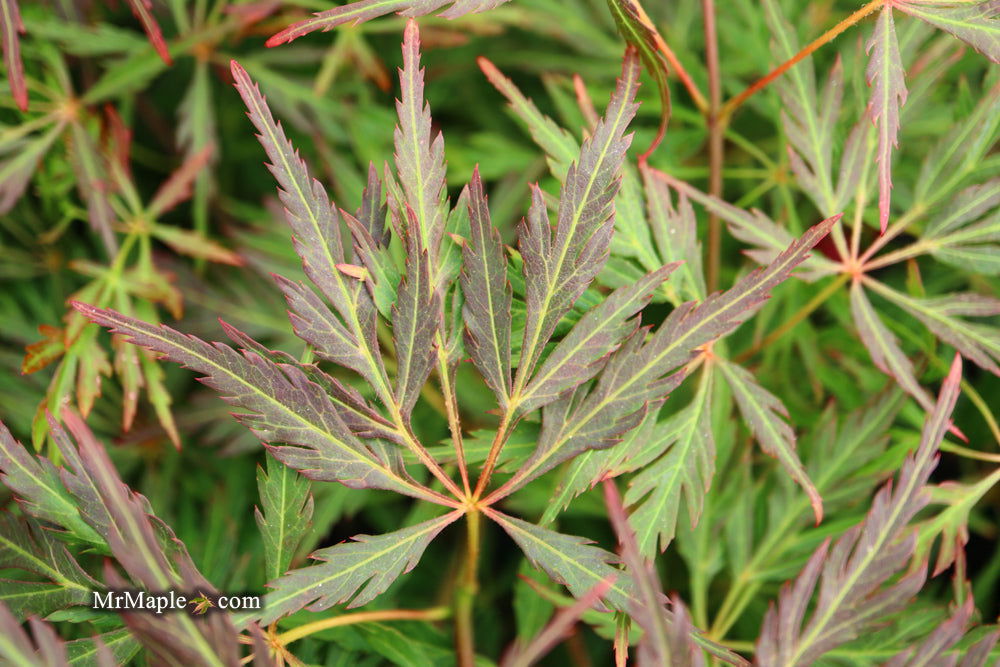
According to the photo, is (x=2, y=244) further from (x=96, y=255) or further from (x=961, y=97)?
(x=961, y=97)

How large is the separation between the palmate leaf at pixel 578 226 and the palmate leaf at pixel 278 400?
0.20m

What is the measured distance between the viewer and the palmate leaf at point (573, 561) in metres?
0.68

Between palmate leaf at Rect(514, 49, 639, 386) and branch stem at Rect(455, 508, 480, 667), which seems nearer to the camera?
palmate leaf at Rect(514, 49, 639, 386)

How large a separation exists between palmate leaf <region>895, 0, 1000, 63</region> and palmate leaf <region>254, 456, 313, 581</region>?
718 millimetres

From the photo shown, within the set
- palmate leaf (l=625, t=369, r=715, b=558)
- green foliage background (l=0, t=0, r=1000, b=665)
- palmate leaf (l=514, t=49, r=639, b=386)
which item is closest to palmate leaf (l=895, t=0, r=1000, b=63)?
green foliage background (l=0, t=0, r=1000, b=665)

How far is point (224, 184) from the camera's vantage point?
1.32 m

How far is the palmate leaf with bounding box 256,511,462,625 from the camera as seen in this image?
2.17 ft

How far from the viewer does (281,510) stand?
708 millimetres

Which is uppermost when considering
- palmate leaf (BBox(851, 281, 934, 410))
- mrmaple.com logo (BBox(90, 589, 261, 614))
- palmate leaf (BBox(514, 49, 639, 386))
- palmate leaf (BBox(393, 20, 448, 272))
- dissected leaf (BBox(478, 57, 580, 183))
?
dissected leaf (BBox(478, 57, 580, 183))

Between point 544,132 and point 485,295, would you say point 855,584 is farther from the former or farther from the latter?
point 544,132

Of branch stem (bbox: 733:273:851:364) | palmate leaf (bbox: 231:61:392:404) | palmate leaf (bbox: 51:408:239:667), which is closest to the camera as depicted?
palmate leaf (bbox: 51:408:239:667)

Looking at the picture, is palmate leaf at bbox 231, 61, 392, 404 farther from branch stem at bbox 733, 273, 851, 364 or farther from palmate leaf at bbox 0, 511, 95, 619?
branch stem at bbox 733, 273, 851, 364

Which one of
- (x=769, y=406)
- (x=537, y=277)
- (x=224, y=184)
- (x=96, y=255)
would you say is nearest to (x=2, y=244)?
(x=96, y=255)

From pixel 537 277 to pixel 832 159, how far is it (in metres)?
0.48
